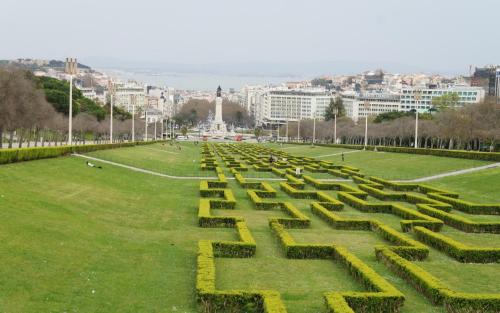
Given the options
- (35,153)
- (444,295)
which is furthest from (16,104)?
(444,295)

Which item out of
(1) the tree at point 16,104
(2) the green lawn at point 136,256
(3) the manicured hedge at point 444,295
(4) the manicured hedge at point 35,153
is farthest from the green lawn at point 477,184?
(1) the tree at point 16,104

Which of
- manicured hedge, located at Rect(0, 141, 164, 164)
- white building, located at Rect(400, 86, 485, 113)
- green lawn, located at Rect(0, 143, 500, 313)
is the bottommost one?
green lawn, located at Rect(0, 143, 500, 313)

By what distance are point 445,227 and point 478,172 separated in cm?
1710

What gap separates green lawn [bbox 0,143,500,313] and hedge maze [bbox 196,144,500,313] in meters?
0.25

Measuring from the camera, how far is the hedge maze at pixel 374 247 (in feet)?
33.4

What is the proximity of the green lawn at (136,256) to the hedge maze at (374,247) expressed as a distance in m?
0.25

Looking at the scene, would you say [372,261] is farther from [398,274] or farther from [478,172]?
[478,172]

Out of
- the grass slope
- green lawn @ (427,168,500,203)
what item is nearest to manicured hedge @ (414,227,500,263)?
green lawn @ (427,168,500,203)

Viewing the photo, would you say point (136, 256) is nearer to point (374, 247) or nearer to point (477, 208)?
point (374, 247)

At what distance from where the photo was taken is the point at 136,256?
13680 millimetres

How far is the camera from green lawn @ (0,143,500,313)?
10461mm

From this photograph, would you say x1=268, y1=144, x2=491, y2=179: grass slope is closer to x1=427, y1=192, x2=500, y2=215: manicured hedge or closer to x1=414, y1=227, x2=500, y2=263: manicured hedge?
x1=427, y1=192, x2=500, y2=215: manicured hedge

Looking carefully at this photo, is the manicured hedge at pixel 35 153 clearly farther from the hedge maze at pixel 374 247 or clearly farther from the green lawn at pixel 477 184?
the green lawn at pixel 477 184

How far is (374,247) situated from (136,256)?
562cm
